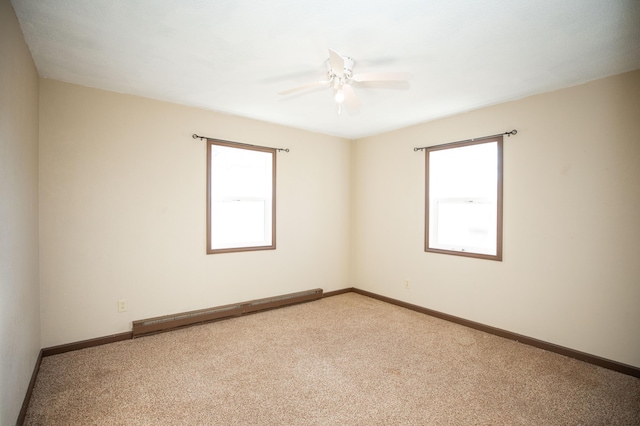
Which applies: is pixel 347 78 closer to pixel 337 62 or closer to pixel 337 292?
pixel 337 62

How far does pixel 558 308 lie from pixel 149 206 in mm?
4265

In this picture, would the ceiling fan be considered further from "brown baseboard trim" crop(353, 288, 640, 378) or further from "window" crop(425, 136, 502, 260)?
"brown baseboard trim" crop(353, 288, 640, 378)

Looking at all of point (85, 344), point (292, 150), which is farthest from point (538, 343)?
point (85, 344)

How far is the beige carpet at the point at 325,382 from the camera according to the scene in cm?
193

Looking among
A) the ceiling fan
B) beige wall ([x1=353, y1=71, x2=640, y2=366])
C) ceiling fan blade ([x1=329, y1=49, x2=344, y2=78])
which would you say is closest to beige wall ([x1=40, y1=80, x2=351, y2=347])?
the ceiling fan

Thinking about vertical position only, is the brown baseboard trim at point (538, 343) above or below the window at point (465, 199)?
below

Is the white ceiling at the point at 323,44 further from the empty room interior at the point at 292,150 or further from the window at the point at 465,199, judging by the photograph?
the window at the point at 465,199

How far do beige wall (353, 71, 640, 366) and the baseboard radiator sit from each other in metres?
1.71

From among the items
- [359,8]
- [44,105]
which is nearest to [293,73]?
[359,8]

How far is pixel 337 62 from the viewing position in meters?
1.95

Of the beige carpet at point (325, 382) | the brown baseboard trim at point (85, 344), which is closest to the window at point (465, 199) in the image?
the beige carpet at point (325, 382)

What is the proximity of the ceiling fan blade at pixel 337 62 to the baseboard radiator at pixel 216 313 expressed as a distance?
116 inches

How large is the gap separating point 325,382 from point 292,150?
303cm

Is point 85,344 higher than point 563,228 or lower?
lower
